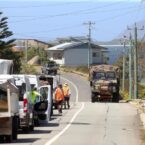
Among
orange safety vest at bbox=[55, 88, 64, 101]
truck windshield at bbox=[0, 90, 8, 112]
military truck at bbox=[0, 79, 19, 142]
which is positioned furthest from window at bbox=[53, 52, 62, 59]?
truck windshield at bbox=[0, 90, 8, 112]

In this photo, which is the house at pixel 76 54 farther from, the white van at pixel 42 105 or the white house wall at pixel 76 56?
the white van at pixel 42 105

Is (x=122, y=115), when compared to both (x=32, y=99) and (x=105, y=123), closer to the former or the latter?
(x=105, y=123)

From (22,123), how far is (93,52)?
406ft

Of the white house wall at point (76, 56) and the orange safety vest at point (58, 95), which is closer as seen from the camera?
the orange safety vest at point (58, 95)

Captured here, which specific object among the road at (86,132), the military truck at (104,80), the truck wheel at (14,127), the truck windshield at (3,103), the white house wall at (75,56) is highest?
the white house wall at (75,56)

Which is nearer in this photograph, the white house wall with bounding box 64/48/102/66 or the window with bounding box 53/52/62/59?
the white house wall with bounding box 64/48/102/66

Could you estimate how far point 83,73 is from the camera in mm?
121375

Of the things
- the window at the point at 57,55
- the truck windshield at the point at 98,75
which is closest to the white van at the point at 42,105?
the truck windshield at the point at 98,75

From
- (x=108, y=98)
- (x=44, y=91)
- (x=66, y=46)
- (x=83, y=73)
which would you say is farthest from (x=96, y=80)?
(x=66, y=46)

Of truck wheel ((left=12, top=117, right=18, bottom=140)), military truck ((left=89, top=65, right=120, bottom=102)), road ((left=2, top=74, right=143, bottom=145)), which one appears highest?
military truck ((left=89, top=65, right=120, bottom=102))

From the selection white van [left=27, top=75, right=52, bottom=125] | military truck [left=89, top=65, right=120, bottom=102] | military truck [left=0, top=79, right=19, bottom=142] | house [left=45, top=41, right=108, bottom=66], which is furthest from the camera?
house [left=45, top=41, right=108, bottom=66]

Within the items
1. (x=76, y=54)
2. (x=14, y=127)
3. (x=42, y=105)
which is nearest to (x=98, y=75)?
(x=42, y=105)

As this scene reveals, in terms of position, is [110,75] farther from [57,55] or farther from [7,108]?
[57,55]

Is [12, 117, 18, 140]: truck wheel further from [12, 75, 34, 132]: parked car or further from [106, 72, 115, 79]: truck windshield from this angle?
[106, 72, 115, 79]: truck windshield
